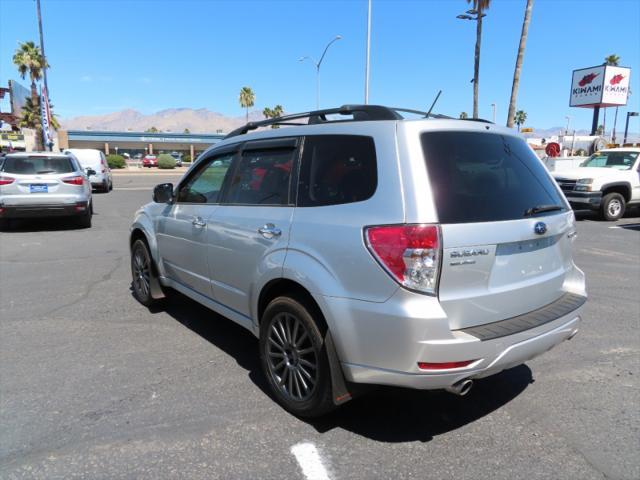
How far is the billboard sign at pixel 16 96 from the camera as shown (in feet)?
186

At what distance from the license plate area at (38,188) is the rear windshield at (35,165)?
0.32m

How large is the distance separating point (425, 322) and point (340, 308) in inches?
19.4

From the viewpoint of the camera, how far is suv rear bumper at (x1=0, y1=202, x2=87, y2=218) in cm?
1011

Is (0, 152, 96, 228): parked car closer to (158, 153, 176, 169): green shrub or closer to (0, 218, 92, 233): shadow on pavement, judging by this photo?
(0, 218, 92, 233): shadow on pavement

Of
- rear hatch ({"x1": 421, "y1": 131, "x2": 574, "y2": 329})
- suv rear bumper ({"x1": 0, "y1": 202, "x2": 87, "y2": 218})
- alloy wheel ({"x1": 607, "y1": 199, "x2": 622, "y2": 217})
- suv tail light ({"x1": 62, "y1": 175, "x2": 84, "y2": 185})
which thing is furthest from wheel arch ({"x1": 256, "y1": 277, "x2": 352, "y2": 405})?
alloy wheel ({"x1": 607, "y1": 199, "x2": 622, "y2": 217})

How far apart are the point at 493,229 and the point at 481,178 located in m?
0.37

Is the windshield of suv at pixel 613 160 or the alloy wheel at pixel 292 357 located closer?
the alloy wheel at pixel 292 357

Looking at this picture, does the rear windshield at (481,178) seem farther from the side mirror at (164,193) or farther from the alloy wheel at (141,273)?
the alloy wheel at (141,273)

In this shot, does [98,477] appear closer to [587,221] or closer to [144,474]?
[144,474]

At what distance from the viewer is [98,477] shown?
262cm

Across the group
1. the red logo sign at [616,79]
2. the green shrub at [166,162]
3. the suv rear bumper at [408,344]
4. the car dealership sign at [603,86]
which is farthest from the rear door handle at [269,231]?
the green shrub at [166,162]

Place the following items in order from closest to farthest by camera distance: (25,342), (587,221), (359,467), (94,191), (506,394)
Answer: (359,467), (506,394), (25,342), (587,221), (94,191)

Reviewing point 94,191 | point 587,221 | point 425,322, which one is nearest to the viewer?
point 425,322

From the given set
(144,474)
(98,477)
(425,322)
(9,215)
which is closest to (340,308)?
(425,322)
